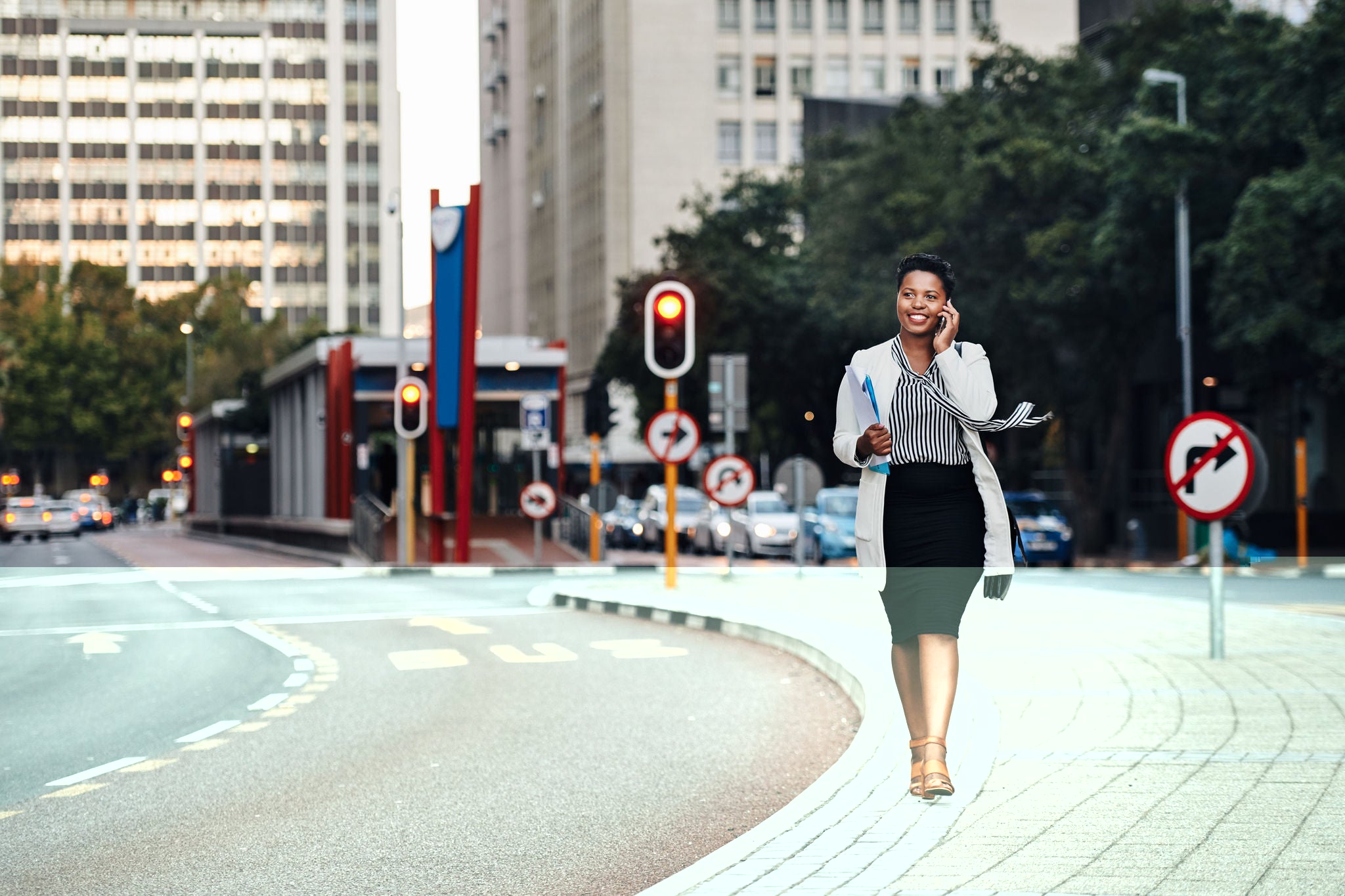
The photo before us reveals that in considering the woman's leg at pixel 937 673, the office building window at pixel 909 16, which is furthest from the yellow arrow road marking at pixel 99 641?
the office building window at pixel 909 16

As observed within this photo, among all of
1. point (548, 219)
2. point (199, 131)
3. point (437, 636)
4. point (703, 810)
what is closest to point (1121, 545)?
point (437, 636)

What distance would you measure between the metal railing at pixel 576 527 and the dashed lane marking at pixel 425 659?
18011mm

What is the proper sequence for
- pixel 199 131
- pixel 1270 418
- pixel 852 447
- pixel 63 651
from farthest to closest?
pixel 199 131
pixel 1270 418
pixel 63 651
pixel 852 447

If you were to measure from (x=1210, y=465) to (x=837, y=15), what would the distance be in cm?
8534

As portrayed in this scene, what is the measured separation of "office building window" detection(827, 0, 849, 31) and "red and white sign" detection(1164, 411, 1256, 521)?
278ft

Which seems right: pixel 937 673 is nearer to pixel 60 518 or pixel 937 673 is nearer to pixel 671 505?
pixel 671 505

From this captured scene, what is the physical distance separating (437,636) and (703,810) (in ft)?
32.8

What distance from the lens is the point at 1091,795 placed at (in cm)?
702

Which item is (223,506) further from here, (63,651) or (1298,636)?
(1298,636)

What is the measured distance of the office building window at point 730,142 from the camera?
92.1 metres

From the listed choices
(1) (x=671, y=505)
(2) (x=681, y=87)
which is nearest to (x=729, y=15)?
(2) (x=681, y=87)

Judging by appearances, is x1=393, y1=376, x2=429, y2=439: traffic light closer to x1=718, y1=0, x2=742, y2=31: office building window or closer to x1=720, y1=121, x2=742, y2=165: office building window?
x1=720, y1=121, x2=742, y2=165: office building window

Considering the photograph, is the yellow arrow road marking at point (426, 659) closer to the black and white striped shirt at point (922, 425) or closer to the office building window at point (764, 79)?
the black and white striped shirt at point (922, 425)

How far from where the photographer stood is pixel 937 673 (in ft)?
18.7
